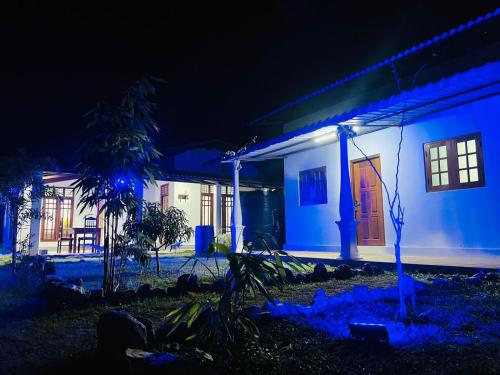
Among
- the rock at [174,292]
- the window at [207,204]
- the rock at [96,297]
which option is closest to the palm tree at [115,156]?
the rock at [96,297]

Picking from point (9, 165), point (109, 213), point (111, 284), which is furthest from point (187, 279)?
point (9, 165)

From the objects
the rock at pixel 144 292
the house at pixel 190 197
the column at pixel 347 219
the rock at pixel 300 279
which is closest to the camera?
the rock at pixel 144 292

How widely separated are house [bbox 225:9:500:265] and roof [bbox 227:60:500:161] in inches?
0.7

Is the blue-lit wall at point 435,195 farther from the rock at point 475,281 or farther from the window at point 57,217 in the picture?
the window at point 57,217

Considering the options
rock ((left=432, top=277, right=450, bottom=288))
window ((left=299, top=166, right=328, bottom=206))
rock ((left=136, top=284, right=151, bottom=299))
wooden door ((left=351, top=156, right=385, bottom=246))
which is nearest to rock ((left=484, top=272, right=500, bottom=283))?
rock ((left=432, top=277, right=450, bottom=288))

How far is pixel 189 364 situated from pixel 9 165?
233 inches

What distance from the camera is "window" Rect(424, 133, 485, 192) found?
6.35 metres

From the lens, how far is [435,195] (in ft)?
22.7

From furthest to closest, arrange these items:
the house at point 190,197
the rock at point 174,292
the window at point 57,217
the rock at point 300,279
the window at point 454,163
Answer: the window at point 57,217
the house at point 190,197
the window at point 454,163
the rock at point 300,279
the rock at point 174,292

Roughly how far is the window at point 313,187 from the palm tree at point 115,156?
5.77 meters

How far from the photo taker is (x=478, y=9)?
23.7 feet

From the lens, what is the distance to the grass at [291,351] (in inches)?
73.5

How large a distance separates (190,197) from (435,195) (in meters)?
10.5

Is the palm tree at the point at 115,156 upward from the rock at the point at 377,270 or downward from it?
upward
